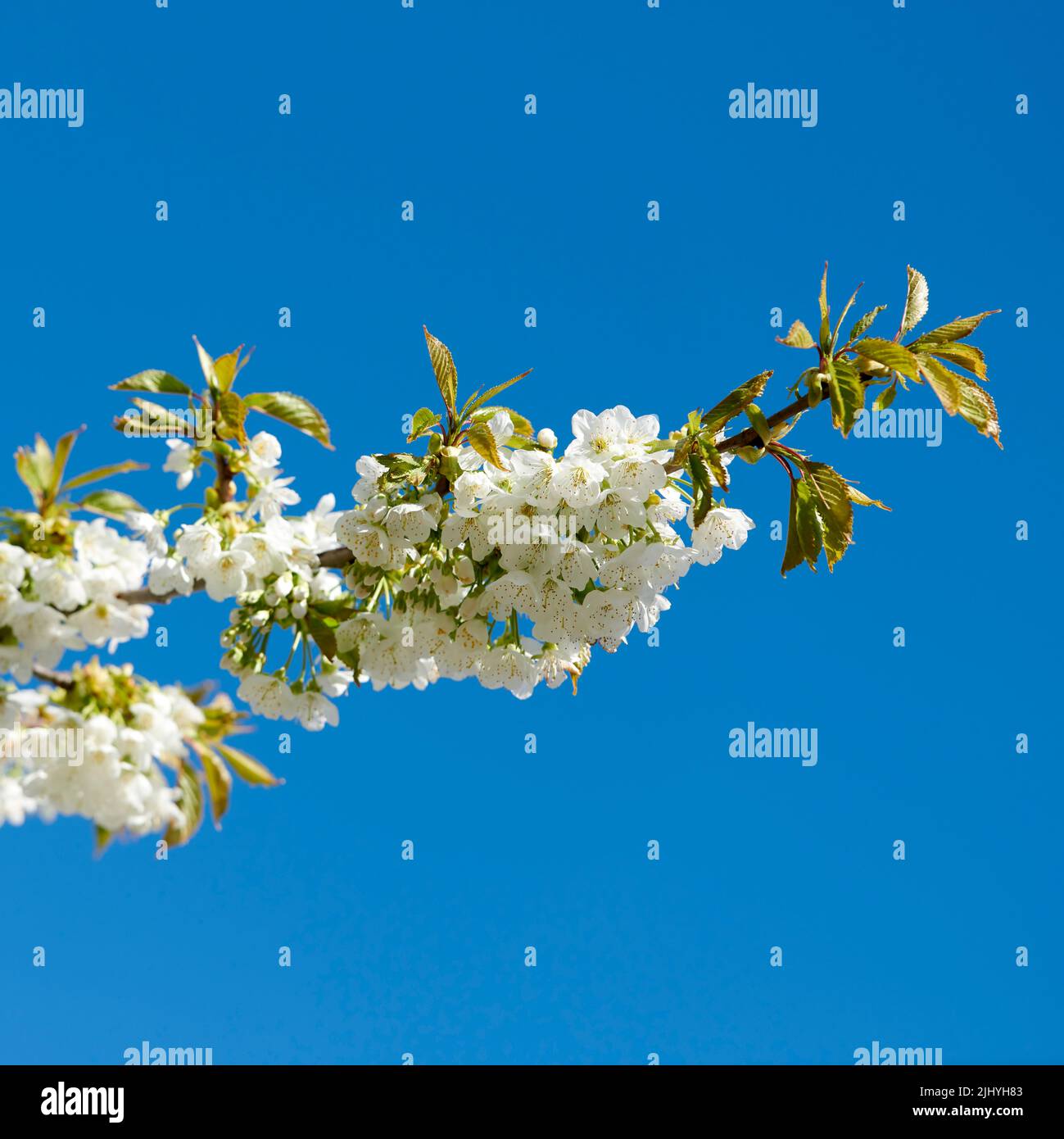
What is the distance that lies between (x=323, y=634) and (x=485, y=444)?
603 millimetres

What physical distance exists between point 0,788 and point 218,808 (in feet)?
3.38

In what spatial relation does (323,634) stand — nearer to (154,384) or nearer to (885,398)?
(154,384)

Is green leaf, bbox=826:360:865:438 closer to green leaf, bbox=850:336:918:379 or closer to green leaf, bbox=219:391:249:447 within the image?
green leaf, bbox=850:336:918:379

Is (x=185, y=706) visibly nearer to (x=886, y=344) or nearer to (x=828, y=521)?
(x=828, y=521)

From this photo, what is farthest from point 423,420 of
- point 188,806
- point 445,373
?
point 188,806

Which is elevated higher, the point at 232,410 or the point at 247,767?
the point at 232,410

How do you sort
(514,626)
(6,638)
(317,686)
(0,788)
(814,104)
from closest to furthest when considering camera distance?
1. (6,638)
2. (514,626)
3. (317,686)
4. (0,788)
5. (814,104)

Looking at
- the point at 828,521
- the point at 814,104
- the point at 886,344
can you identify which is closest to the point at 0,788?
the point at 828,521

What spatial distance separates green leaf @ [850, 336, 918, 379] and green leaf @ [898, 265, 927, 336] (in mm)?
137

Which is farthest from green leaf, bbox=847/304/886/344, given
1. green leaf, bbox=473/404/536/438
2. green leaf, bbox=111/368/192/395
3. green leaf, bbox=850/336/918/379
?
green leaf, bbox=111/368/192/395

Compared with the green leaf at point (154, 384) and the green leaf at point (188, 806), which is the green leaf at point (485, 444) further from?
the green leaf at point (188, 806)

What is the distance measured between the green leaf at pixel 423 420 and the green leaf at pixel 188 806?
81 cm

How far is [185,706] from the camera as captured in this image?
209cm

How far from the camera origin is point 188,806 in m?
2.10
